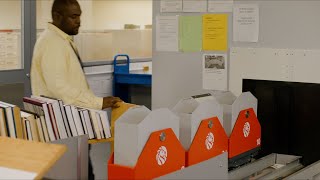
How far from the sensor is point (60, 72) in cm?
348

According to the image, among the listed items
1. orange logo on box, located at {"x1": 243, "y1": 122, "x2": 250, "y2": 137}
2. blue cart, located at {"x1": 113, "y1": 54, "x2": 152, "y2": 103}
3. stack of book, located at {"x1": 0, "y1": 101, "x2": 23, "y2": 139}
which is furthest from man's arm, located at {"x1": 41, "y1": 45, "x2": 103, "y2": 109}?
blue cart, located at {"x1": 113, "y1": 54, "x2": 152, "y2": 103}

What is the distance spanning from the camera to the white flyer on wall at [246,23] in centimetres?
333

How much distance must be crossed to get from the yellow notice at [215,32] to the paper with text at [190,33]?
4 centimetres

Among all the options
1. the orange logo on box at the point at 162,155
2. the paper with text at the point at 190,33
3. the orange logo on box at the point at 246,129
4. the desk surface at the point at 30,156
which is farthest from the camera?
the paper with text at the point at 190,33

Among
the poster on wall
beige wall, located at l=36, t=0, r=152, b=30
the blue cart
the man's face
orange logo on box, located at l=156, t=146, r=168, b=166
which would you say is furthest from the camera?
beige wall, located at l=36, t=0, r=152, b=30

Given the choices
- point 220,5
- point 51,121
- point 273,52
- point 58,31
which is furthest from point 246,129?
point 58,31

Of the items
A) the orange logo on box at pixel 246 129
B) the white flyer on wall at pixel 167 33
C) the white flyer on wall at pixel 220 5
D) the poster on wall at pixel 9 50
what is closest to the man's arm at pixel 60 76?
the white flyer on wall at pixel 167 33

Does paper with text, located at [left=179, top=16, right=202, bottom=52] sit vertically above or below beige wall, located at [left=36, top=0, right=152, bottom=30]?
below

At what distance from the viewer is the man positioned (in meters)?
3.48

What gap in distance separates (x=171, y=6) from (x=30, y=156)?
2176 millimetres

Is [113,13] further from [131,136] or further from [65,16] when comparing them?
[131,136]

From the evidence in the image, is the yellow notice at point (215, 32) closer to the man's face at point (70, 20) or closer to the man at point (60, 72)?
the man at point (60, 72)

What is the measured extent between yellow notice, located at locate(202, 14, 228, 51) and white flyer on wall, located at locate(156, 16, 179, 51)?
21cm

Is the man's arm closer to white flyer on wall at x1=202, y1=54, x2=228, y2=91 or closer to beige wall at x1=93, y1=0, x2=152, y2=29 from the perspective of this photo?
white flyer on wall at x1=202, y1=54, x2=228, y2=91
